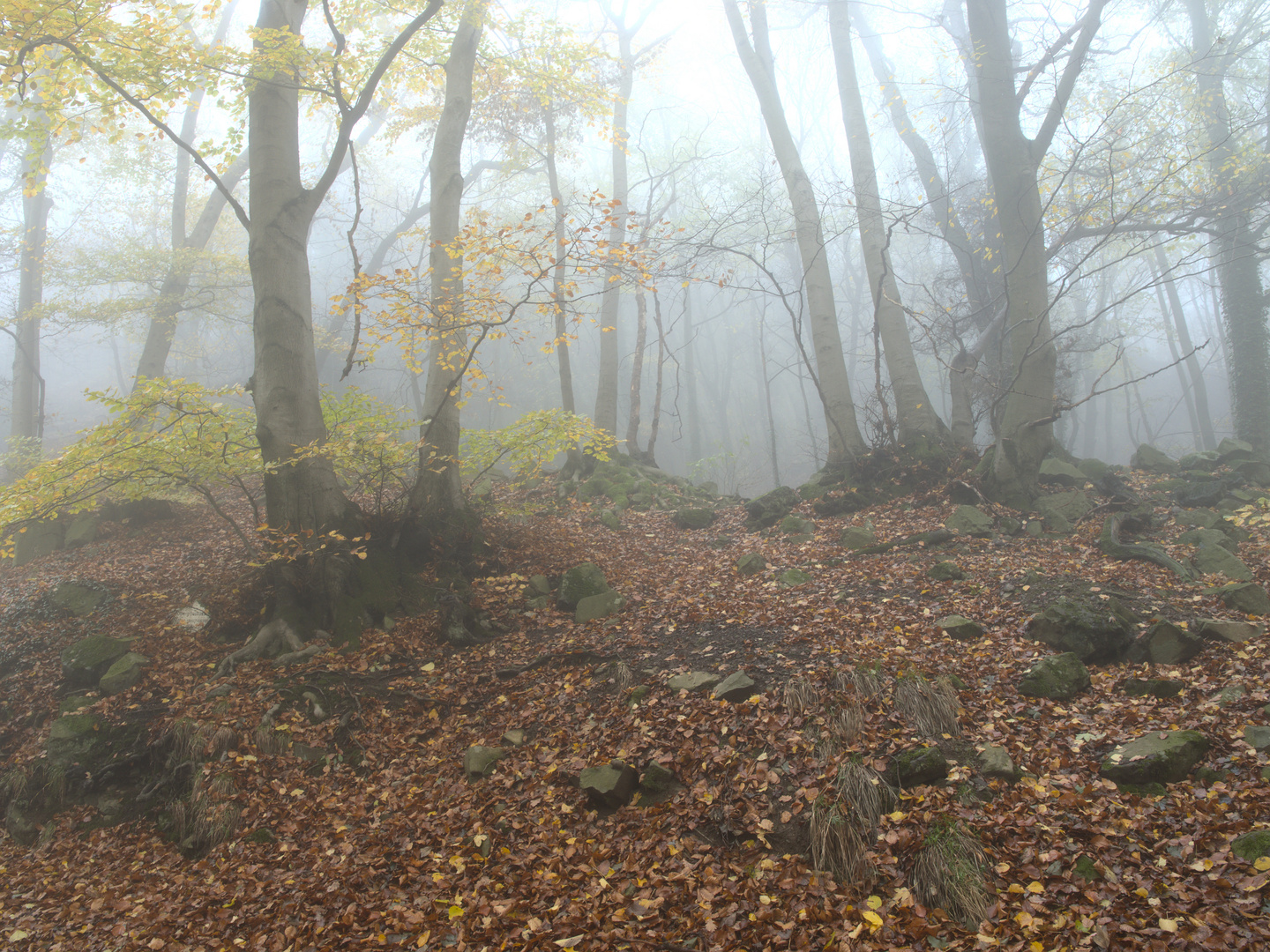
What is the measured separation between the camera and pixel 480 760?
435 centimetres

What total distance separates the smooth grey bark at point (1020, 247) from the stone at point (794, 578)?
9.72 ft

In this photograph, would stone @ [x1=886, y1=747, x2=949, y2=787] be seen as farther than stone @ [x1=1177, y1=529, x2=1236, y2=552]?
No

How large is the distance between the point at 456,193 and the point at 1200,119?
1346 cm

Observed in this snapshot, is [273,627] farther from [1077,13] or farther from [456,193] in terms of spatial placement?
[1077,13]

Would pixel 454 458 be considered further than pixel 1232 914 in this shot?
Yes

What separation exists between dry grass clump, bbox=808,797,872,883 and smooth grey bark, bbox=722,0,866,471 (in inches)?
266

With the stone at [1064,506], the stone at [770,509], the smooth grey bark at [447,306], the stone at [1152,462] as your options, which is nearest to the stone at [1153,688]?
the stone at [1064,506]

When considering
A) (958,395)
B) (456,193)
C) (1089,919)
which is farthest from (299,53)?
(958,395)

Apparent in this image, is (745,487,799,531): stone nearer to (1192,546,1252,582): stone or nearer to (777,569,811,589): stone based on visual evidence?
(777,569,811,589): stone

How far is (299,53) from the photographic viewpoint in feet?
18.8

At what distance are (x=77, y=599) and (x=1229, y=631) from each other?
31.6 feet

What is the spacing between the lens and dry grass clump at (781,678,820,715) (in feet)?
13.3

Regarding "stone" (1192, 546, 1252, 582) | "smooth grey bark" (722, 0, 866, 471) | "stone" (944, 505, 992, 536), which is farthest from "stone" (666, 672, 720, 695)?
"smooth grey bark" (722, 0, 866, 471)

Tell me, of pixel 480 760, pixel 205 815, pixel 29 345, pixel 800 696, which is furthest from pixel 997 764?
pixel 29 345
